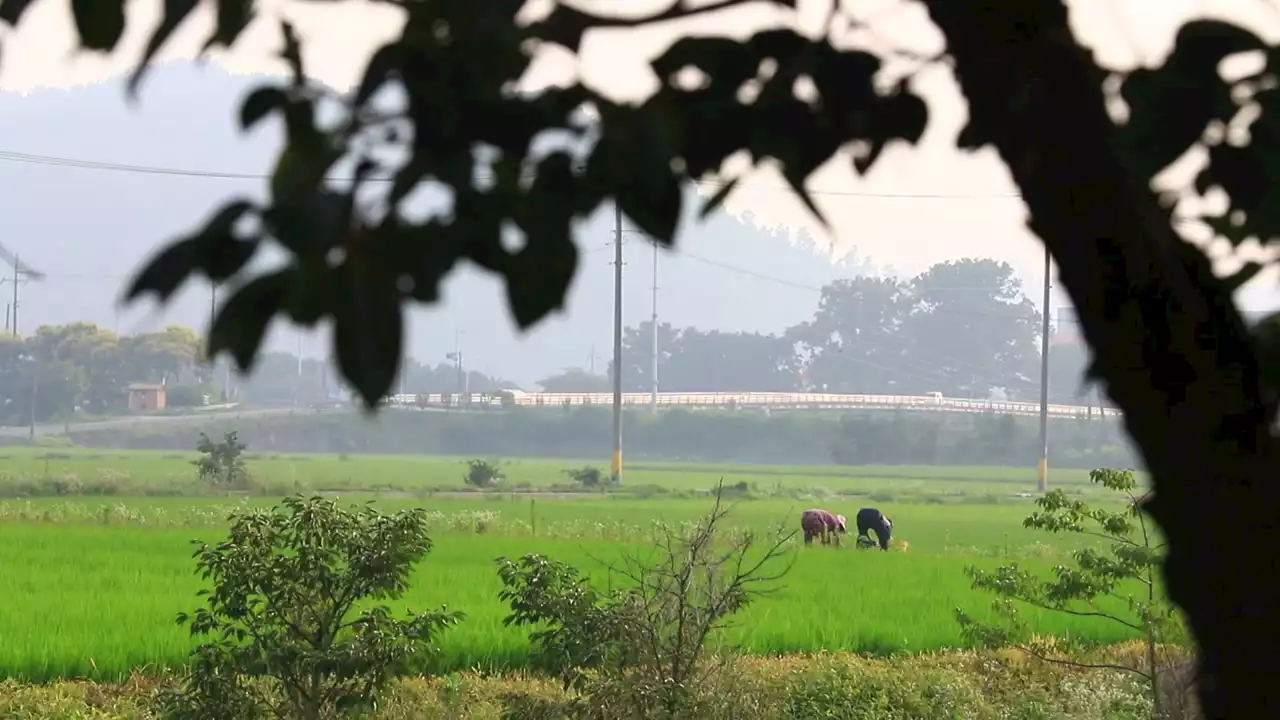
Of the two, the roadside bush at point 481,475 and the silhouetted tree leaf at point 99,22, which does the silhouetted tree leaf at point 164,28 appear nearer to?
the silhouetted tree leaf at point 99,22

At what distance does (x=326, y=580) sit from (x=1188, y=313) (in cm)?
338

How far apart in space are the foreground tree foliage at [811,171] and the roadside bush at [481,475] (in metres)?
14.8

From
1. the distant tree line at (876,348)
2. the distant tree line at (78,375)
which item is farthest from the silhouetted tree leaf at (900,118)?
the distant tree line at (876,348)

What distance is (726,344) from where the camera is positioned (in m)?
21.7

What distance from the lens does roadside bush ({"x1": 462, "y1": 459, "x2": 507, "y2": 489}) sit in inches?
609

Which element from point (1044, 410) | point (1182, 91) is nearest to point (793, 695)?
point (1182, 91)

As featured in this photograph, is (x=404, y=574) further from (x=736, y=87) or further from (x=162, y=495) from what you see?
(x=162, y=495)

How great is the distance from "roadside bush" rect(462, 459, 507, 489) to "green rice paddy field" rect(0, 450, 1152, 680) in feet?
1.35

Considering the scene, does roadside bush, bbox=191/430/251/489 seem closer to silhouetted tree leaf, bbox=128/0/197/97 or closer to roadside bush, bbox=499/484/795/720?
roadside bush, bbox=499/484/795/720

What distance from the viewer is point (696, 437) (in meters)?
20.7

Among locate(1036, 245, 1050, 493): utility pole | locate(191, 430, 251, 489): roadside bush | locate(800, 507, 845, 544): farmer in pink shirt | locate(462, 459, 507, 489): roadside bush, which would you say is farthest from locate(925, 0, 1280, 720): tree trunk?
locate(462, 459, 507, 489): roadside bush

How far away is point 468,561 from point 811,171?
25.8 ft

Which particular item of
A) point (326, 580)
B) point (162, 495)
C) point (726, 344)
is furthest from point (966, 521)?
point (326, 580)

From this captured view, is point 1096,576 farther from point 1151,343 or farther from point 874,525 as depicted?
point 874,525
